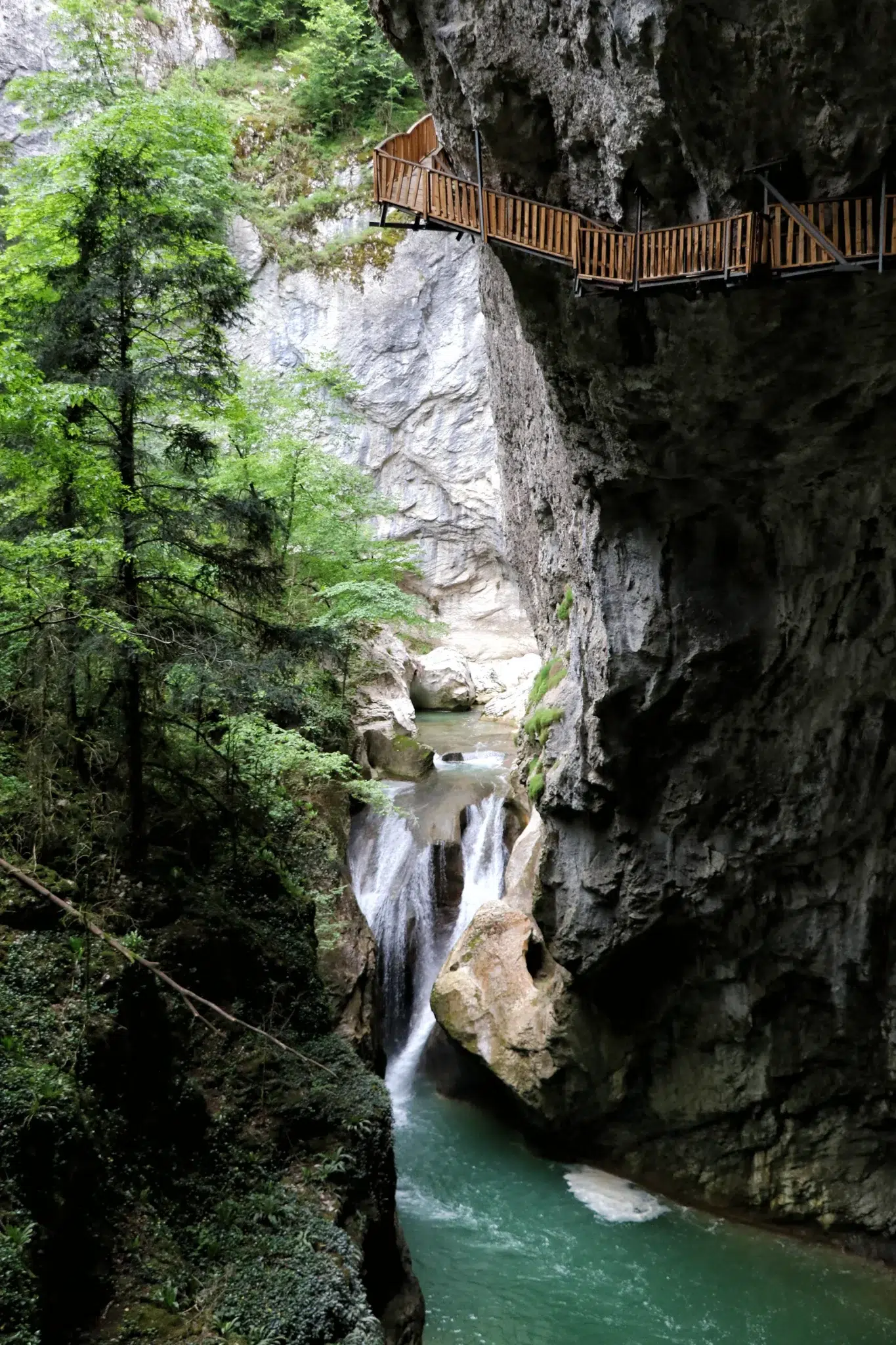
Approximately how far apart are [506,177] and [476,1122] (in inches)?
538

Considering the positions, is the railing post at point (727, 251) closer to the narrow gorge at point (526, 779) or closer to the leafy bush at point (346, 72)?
the narrow gorge at point (526, 779)

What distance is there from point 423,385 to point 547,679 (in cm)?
2315

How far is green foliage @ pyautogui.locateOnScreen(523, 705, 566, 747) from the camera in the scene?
14133 millimetres

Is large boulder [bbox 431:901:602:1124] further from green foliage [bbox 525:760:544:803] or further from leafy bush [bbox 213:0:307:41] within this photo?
leafy bush [bbox 213:0:307:41]

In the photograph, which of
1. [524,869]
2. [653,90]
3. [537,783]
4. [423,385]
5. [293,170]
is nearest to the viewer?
[653,90]

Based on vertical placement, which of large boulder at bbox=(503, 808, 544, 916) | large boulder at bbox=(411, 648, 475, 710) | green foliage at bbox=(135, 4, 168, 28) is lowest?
large boulder at bbox=(503, 808, 544, 916)

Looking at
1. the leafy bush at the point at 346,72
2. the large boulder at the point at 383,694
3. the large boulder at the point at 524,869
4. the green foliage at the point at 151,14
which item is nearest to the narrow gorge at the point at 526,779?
the large boulder at the point at 524,869

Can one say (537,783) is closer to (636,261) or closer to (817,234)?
(636,261)

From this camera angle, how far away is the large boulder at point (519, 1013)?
13.7 meters

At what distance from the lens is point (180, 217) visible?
32.2 feet

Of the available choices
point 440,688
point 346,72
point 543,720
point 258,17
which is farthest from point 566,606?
point 258,17

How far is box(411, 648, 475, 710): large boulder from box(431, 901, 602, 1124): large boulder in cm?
1602

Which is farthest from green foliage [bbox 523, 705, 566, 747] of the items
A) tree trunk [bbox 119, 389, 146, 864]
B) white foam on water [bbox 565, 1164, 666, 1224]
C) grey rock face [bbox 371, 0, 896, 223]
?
grey rock face [bbox 371, 0, 896, 223]

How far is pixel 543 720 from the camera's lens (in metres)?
14.5
